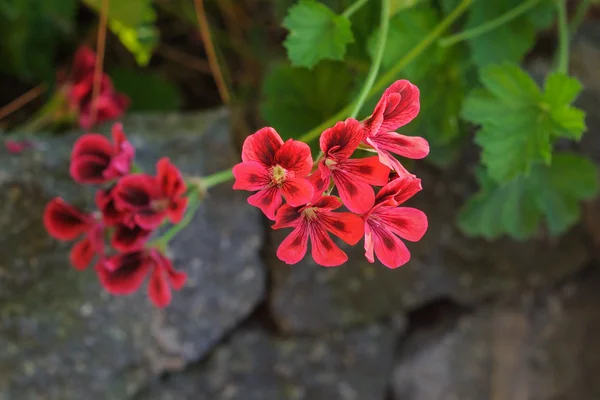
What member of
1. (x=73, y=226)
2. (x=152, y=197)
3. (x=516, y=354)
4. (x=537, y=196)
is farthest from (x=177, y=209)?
(x=516, y=354)

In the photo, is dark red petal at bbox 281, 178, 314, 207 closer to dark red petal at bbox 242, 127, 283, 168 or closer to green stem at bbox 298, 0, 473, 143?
dark red petal at bbox 242, 127, 283, 168

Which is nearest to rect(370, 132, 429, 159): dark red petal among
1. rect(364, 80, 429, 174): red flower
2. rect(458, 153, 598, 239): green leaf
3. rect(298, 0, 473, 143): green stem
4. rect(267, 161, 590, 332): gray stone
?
rect(364, 80, 429, 174): red flower

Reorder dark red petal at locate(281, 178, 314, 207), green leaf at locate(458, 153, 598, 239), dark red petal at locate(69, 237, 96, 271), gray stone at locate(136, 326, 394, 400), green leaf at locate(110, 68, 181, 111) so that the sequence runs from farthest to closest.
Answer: green leaf at locate(110, 68, 181, 111) → gray stone at locate(136, 326, 394, 400) → green leaf at locate(458, 153, 598, 239) → dark red petal at locate(69, 237, 96, 271) → dark red petal at locate(281, 178, 314, 207)

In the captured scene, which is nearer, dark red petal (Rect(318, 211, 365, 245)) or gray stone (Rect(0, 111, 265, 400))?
dark red petal (Rect(318, 211, 365, 245))

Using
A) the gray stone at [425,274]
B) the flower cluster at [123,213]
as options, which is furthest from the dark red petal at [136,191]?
the gray stone at [425,274]

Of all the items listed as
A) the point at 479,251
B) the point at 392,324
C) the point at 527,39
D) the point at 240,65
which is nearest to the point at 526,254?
the point at 479,251

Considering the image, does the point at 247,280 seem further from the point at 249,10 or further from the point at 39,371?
the point at 249,10
